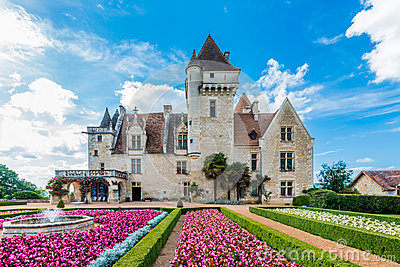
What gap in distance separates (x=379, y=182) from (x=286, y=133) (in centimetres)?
1282

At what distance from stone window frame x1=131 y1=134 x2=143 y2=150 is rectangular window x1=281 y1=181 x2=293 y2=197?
15.7 metres

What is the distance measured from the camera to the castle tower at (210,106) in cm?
2334

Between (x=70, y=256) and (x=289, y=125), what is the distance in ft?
71.8

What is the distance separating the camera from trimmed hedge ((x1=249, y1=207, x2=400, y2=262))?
618cm

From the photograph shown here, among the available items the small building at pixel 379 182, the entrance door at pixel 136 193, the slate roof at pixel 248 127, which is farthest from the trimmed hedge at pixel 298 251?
the small building at pixel 379 182

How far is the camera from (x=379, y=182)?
25125mm

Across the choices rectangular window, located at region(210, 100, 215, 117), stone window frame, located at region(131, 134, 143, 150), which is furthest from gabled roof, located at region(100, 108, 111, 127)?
rectangular window, located at region(210, 100, 215, 117)

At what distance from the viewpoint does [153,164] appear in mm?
24625

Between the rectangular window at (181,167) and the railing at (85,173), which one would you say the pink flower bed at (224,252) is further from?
the rectangular window at (181,167)

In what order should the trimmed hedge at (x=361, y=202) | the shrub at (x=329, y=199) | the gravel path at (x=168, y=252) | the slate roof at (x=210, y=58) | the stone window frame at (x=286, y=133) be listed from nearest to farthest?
the gravel path at (x=168, y=252)
the trimmed hedge at (x=361, y=202)
the shrub at (x=329, y=199)
the stone window frame at (x=286, y=133)
the slate roof at (x=210, y=58)

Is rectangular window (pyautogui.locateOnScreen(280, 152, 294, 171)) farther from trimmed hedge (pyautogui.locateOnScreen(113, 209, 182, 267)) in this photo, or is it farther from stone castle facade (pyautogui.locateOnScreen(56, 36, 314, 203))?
trimmed hedge (pyautogui.locateOnScreen(113, 209, 182, 267))

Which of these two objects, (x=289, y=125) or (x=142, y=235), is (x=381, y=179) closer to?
(x=289, y=125)

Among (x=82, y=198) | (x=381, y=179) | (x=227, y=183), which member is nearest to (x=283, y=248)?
(x=227, y=183)

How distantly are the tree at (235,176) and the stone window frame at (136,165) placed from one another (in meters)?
9.32
